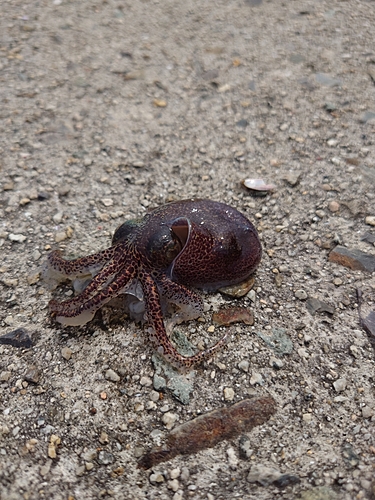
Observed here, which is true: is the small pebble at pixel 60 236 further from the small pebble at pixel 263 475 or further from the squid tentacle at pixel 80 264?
the small pebble at pixel 263 475

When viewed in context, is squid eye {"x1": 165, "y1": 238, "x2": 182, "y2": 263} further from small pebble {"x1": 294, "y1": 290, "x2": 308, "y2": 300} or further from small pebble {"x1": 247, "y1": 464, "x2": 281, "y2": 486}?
small pebble {"x1": 247, "y1": 464, "x2": 281, "y2": 486}

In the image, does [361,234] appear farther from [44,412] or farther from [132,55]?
[132,55]

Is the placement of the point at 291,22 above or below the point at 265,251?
above

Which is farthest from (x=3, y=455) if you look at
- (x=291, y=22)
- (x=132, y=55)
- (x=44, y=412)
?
(x=291, y=22)

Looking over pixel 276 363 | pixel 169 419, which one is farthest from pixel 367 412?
pixel 169 419

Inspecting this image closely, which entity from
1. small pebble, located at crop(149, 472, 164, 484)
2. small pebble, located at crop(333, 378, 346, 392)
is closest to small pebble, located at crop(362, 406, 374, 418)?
small pebble, located at crop(333, 378, 346, 392)

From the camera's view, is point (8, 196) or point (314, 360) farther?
point (8, 196)

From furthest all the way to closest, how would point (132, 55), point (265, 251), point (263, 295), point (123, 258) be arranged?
point (132, 55), point (265, 251), point (263, 295), point (123, 258)

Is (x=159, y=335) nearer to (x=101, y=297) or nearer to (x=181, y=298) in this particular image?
(x=181, y=298)
